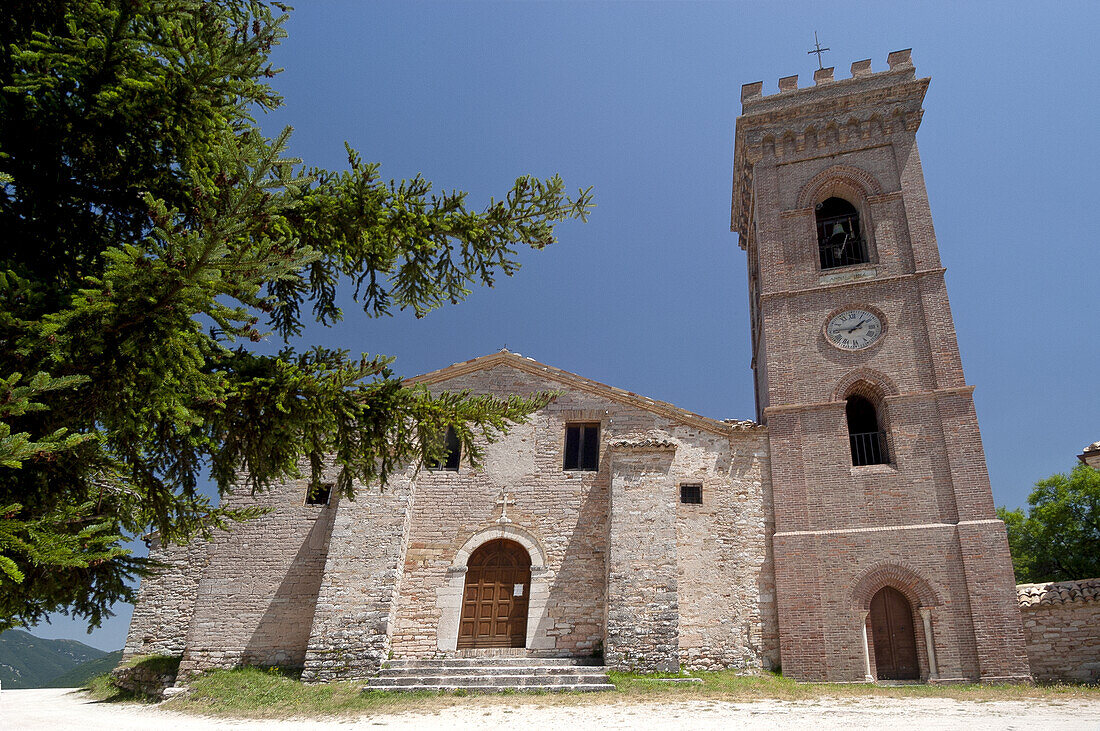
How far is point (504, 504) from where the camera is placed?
1510cm

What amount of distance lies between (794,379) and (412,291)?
11.8 metres

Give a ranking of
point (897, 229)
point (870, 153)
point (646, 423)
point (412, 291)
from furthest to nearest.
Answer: point (870, 153) → point (897, 229) → point (646, 423) → point (412, 291)

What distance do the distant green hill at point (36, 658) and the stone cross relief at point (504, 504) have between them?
3951 cm

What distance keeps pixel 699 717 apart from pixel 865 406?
1011cm

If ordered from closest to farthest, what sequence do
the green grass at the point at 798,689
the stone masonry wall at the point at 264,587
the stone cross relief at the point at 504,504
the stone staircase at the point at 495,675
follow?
the green grass at the point at 798,689 < the stone staircase at the point at 495,675 < the stone masonry wall at the point at 264,587 < the stone cross relief at the point at 504,504

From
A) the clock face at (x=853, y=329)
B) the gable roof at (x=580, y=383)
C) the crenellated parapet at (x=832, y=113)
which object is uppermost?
the crenellated parapet at (x=832, y=113)

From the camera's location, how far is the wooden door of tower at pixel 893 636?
44.1ft

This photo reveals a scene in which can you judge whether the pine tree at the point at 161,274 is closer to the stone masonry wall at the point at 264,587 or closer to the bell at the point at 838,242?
the stone masonry wall at the point at 264,587

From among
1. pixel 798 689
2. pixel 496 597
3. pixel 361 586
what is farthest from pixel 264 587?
pixel 798 689

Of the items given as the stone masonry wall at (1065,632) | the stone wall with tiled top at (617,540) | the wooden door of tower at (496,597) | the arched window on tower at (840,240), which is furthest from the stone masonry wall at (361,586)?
the arched window on tower at (840,240)

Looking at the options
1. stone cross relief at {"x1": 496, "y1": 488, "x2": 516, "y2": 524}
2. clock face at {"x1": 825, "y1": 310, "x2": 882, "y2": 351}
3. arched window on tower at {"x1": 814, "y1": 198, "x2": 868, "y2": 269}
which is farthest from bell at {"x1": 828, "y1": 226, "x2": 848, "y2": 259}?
stone cross relief at {"x1": 496, "y1": 488, "x2": 516, "y2": 524}

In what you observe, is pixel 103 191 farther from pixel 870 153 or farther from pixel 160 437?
pixel 870 153

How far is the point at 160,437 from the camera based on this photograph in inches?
219

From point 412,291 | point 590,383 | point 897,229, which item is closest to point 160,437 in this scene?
point 412,291
